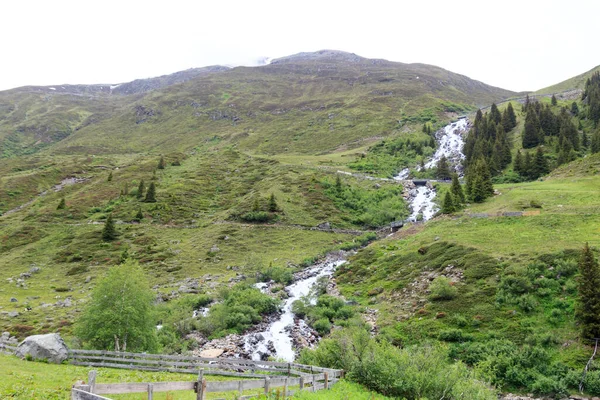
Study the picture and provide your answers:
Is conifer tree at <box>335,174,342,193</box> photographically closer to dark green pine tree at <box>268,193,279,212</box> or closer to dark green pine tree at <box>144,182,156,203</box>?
dark green pine tree at <box>268,193,279,212</box>

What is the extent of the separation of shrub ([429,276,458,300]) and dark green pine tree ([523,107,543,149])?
86.5 metres

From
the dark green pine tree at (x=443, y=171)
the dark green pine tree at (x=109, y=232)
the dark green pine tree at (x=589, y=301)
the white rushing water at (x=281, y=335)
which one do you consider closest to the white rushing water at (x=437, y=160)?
the dark green pine tree at (x=443, y=171)

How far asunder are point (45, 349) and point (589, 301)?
3697 centimetres

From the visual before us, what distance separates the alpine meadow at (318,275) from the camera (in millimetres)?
19891

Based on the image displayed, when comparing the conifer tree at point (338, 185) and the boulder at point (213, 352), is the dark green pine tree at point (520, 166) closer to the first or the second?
the conifer tree at point (338, 185)

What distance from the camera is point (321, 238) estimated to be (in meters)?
72.0

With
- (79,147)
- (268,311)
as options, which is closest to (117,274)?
(268,311)

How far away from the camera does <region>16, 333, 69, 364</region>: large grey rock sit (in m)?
21.4

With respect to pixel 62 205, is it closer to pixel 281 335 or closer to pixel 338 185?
pixel 338 185

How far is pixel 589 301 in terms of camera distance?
25109 mm

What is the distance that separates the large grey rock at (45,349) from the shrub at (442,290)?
1272 inches

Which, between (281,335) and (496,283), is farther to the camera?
(281,335)

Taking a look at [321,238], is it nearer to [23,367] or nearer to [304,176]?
[304,176]

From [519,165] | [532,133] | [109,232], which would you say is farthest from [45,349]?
[532,133]
